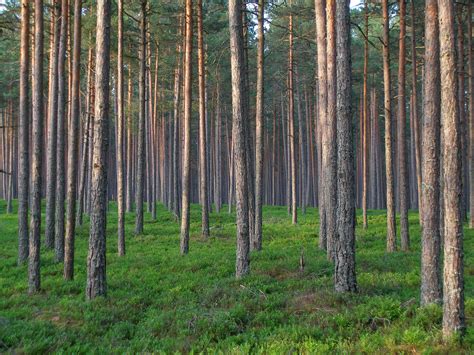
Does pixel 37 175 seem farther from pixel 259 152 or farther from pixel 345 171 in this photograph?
pixel 259 152

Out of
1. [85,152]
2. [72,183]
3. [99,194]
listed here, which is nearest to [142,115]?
[85,152]

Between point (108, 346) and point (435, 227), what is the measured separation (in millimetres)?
6040

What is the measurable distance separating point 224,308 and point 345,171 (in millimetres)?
3805

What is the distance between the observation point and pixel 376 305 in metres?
7.92

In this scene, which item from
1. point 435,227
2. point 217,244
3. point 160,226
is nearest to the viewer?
point 435,227

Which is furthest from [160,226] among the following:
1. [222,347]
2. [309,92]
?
[309,92]

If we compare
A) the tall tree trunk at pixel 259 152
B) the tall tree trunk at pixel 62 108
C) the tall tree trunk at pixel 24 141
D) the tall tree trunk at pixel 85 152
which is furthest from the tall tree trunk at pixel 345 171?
the tall tree trunk at pixel 85 152

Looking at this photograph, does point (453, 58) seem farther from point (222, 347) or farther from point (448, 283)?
point (222, 347)

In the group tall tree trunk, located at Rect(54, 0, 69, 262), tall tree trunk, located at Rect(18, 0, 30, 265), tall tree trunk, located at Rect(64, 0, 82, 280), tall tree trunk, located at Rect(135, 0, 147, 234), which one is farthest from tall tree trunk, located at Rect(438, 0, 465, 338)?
tall tree trunk, located at Rect(135, 0, 147, 234)

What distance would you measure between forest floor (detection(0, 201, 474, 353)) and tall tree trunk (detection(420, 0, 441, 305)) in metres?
Answer: 0.55

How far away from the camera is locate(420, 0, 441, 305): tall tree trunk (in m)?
7.74

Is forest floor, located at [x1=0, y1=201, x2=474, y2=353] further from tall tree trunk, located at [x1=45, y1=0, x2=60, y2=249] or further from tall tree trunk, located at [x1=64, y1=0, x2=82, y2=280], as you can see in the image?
tall tree trunk, located at [x1=45, y1=0, x2=60, y2=249]

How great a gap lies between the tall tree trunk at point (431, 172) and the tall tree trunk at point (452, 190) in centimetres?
148

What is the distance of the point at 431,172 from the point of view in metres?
7.82
